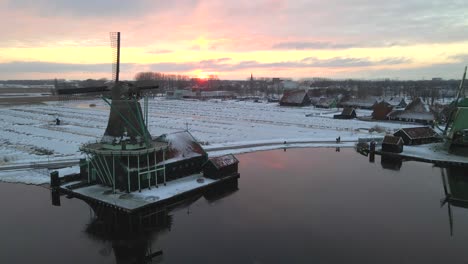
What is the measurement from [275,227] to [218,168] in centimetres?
779

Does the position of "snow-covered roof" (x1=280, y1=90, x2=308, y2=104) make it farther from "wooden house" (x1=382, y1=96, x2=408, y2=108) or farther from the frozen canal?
the frozen canal

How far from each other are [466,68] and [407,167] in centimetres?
2114

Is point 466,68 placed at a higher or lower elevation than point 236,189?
higher

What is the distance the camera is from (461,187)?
25641 mm

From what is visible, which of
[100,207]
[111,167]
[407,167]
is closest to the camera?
[100,207]

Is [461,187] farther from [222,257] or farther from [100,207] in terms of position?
[100,207]

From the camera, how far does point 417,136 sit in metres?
38.6

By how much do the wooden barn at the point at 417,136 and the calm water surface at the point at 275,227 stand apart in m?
11.9

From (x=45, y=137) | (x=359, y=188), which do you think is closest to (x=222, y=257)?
(x=359, y=188)

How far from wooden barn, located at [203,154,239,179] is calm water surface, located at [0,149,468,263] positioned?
4.13 feet

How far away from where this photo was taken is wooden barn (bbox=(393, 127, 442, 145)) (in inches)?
1500

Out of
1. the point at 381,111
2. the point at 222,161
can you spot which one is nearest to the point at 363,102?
the point at 381,111

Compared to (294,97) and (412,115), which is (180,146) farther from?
(294,97)

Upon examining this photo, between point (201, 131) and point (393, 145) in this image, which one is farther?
point (201, 131)
